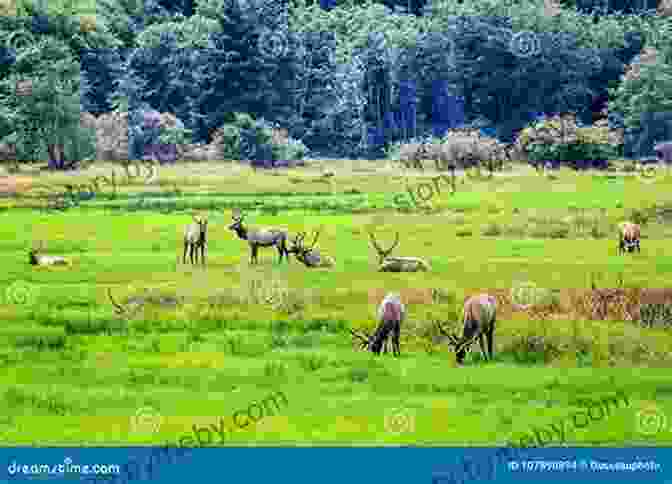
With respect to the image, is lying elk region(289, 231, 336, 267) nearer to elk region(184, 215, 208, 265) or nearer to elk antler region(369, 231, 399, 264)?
elk antler region(369, 231, 399, 264)

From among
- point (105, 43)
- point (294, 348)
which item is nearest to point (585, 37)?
point (105, 43)

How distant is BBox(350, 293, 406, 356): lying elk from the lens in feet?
37.5

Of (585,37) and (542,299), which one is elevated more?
(585,37)

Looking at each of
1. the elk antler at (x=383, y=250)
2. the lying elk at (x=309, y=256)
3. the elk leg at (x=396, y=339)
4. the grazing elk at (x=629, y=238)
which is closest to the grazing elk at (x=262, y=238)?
the lying elk at (x=309, y=256)

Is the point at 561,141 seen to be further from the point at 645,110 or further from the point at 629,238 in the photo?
the point at 629,238

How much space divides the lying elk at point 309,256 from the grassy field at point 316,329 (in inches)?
8.6

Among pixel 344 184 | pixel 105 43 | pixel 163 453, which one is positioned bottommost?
pixel 163 453

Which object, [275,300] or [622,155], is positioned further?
[622,155]

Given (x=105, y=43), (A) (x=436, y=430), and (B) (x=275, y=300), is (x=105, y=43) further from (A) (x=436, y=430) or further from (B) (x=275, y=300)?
(A) (x=436, y=430)

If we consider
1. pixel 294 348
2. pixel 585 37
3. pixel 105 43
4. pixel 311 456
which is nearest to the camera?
pixel 311 456

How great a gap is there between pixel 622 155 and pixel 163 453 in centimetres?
1632

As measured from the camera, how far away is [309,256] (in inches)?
642

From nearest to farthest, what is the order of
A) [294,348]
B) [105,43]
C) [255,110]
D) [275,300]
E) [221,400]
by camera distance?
[221,400] → [294,348] → [275,300] → [255,110] → [105,43]

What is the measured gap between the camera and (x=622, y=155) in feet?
78.9
